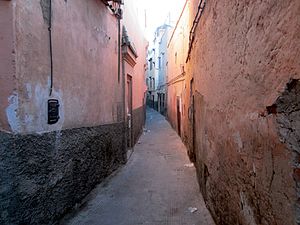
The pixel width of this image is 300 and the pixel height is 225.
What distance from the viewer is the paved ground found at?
4121mm

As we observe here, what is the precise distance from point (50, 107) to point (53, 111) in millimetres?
79

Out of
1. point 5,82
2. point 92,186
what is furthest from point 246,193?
point 92,186

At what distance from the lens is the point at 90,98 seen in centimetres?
507

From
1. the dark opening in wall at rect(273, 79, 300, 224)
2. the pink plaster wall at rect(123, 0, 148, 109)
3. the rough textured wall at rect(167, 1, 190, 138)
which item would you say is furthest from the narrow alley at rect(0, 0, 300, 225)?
the rough textured wall at rect(167, 1, 190, 138)

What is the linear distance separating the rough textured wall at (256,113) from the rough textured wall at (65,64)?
1938 mm

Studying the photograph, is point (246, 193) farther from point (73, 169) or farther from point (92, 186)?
point (92, 186)

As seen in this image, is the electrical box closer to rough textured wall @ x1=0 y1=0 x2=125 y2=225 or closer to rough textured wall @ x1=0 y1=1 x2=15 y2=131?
rough textured wall @ x1=0 y1=0 x2=125 y2=225

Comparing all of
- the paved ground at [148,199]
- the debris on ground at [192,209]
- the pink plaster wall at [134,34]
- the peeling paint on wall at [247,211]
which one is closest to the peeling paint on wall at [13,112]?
the paved ground at [148,199]

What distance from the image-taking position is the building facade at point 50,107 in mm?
2838

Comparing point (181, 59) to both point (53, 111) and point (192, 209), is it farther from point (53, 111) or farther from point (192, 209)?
point (53, 111)

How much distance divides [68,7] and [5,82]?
173 centimetres

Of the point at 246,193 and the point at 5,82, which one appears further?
the point at 5,82

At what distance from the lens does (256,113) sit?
2.20 metres

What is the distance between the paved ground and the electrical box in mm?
1339
